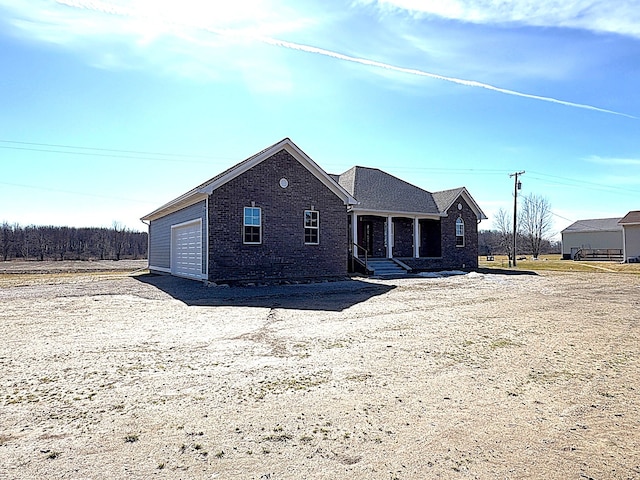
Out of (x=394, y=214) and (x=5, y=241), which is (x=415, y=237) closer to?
(x=394, y=214)

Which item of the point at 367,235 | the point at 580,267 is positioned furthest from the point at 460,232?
the point at 580,267

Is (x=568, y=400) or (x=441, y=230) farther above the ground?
(x=441, y=230)

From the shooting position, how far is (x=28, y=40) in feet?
38.6

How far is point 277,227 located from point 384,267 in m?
7.51

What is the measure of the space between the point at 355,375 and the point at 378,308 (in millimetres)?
5216

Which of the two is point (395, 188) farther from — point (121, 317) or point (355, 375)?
point (355, 375)

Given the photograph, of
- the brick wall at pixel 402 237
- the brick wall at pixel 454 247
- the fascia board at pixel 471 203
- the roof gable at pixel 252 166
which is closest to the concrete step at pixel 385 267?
the brick wall at pixel 454 247

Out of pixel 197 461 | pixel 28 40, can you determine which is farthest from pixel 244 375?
pixel 28 40

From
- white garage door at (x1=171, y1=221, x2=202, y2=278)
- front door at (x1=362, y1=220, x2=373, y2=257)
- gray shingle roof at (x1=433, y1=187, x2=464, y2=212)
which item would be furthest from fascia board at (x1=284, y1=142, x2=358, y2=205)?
gray shingle roof at (x1=433, y1=187, x2=464, y2=212)

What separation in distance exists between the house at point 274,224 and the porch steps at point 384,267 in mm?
309

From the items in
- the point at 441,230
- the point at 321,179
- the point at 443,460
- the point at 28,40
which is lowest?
the point at 443,460

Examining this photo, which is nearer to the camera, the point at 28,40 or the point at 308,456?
the point at 308,456

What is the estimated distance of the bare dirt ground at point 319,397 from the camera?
2.80m

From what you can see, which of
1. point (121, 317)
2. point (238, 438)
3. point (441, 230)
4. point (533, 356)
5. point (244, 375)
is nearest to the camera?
point (238, 438)
